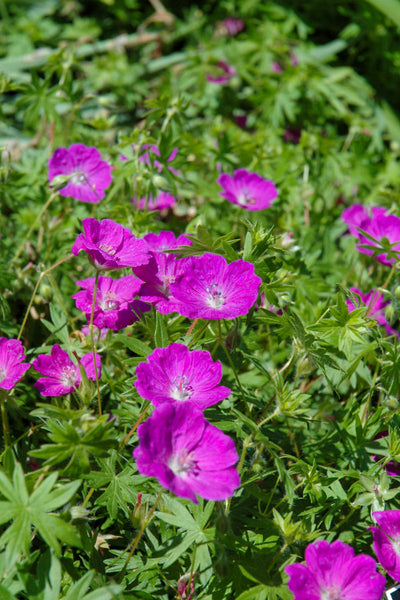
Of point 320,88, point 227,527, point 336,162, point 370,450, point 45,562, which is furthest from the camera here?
point 320,88

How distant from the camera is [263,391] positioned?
7.07 feet

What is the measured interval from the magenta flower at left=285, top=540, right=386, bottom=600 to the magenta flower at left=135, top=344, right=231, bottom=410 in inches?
19.2

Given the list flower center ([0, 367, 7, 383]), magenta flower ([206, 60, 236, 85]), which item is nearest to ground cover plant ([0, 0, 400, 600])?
flower center ([0, 367, 7, 383])

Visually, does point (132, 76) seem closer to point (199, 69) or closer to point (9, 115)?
point (199, 69)

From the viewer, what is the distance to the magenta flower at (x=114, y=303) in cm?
180

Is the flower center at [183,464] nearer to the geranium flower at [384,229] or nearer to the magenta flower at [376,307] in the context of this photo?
the magenta flower at [376,307]

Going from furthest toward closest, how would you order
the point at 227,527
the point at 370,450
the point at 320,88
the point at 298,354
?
the point at 320,88, the point at 370,450, the point at 298,354, the point at 227,527

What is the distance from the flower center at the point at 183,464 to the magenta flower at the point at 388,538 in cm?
59

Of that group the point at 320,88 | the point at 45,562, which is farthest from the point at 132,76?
the point at 45,562

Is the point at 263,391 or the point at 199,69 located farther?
the point at 199,69

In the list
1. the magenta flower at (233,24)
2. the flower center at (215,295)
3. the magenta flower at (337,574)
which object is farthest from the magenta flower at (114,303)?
the magenta flower at (233,24)

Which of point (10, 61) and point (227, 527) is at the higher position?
point (227, 527)

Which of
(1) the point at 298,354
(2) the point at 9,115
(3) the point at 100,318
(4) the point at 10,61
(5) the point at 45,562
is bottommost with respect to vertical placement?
(2) the point at 9,115

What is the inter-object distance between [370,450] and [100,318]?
3.31 feet
